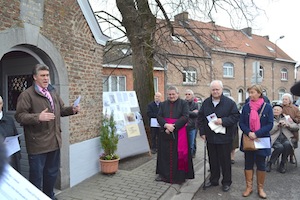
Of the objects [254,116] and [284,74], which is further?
[284,74]

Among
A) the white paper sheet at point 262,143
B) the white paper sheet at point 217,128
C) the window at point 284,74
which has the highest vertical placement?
the window at point 284,74

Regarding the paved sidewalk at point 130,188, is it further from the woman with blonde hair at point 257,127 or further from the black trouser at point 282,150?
the black trouser at point 282,150

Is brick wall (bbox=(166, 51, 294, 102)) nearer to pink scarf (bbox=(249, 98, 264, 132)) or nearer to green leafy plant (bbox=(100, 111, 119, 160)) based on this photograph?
green leafy plant (bbox=(100, 111, 119, 160))

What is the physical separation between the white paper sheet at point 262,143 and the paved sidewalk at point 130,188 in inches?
56.6

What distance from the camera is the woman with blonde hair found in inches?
181

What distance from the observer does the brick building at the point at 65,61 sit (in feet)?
13.8

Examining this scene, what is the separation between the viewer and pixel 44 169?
409 centimetres

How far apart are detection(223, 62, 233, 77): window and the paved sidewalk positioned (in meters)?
23.0

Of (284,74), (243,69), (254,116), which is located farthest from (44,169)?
(284,74)

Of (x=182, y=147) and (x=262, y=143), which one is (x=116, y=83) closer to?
(x=182, y=147)

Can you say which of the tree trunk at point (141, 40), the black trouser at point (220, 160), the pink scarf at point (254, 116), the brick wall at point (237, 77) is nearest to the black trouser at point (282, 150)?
the black trouser at point (220, 160)

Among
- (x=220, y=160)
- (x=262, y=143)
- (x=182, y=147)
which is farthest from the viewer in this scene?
(x=182, y=147)

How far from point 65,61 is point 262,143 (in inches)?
151

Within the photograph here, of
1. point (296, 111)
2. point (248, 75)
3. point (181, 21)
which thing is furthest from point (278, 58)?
point (296, 111)
